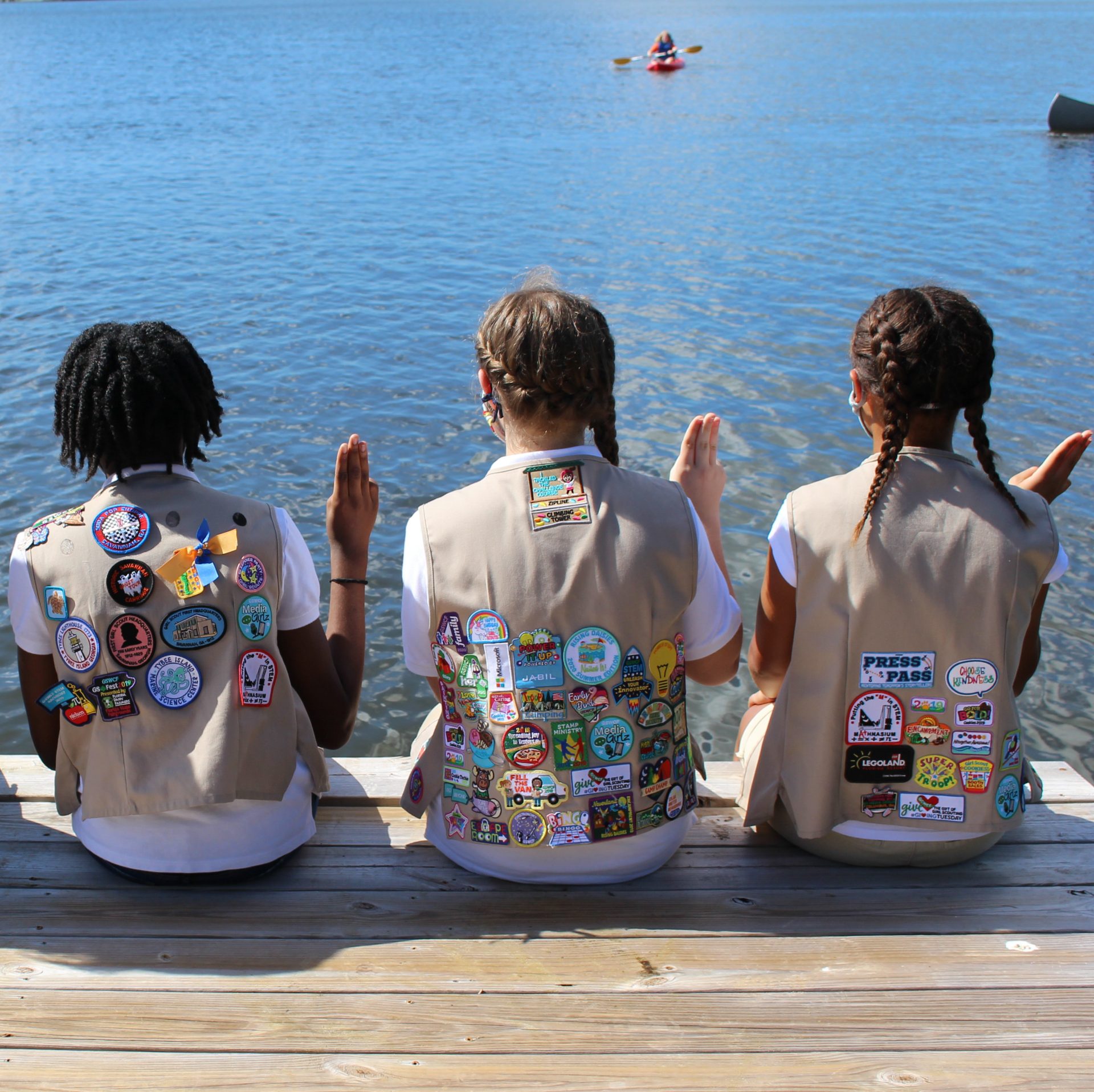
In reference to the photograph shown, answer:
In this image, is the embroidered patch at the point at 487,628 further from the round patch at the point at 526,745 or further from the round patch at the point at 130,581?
the round patch at the point at 130,581

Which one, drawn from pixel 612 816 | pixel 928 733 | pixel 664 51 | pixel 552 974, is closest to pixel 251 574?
pixel 612 816

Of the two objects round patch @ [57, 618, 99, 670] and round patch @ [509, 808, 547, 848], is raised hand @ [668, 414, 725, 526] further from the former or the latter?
round patch @ [57, 618, 99, 670]

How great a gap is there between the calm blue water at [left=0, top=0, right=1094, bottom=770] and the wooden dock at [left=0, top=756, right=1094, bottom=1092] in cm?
228

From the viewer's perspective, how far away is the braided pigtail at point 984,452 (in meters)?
2.45

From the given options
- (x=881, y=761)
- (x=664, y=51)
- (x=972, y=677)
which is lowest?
(x=881, y=761)

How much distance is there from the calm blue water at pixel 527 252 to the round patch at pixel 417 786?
89.7 inches

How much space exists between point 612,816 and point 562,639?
459 millimetres

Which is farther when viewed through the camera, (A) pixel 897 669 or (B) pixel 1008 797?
(B) pixel 1008 797

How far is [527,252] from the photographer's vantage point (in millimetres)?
13688

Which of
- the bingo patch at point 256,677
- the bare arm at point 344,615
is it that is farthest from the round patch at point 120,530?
the bare arm at point 344,615

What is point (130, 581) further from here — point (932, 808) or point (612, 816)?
point (932, 808)

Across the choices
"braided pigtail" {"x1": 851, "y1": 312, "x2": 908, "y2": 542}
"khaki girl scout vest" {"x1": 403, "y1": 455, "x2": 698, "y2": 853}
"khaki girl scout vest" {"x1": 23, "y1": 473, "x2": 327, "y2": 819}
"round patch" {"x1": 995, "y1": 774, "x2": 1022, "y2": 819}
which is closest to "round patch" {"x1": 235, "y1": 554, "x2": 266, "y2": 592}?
"khaki girl scout vest" {"x1": 23, "y1": 473, "x2": 327, "y2": 819}

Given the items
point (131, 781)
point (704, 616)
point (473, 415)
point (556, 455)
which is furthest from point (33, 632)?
point (473, 415)

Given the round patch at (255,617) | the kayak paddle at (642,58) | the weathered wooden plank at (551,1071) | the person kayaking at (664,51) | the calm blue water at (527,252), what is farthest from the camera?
the kayak paddle at (642,58)
